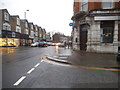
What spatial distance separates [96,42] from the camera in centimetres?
1364

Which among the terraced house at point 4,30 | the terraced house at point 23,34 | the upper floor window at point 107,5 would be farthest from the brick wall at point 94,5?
the terraced house at point 23,34

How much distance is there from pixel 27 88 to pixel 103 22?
13424mm

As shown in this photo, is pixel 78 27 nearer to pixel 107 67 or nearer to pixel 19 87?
pixel 107 67

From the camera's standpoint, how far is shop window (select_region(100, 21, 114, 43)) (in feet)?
Answer: 44.8

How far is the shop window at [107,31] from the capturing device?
13.6 meters

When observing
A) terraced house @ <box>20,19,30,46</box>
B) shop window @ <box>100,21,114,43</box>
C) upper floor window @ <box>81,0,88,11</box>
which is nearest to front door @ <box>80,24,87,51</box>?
shop window @ <box>100,21,114,43</box>

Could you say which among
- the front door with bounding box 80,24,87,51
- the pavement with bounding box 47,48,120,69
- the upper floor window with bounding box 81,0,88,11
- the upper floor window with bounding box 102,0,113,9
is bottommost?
the pavement with bounding box 47,48,120,69

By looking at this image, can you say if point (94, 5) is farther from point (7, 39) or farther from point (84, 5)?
point (7, 39)

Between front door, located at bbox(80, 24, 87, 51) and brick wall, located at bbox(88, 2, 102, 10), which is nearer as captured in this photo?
brick wall, located at bbox(88, 2, 102, 10)

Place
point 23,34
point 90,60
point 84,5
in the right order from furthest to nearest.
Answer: point 23,34 < point 84,5 < point 90,60

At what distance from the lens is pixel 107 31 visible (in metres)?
13.8

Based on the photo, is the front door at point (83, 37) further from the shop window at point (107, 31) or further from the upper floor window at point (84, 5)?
the upper floor window at point (84, 5)

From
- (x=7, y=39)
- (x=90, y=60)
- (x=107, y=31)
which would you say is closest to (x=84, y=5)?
(x=107, y=31)

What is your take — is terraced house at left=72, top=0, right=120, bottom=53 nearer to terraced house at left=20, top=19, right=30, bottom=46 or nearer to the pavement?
the pavement
